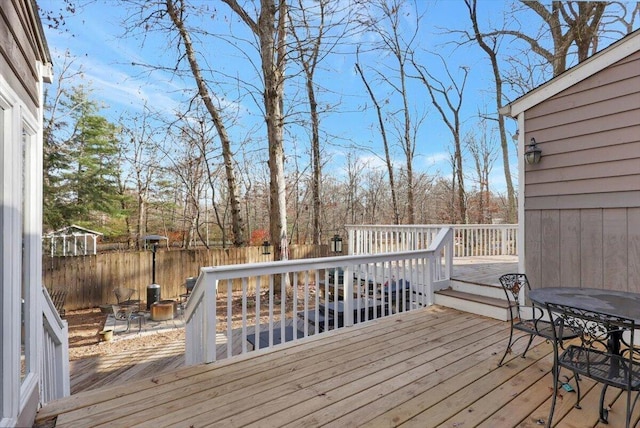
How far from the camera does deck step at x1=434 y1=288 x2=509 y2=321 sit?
13.4ft

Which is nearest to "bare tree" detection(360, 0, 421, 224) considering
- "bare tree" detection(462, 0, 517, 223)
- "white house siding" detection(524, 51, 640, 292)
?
"bare tree" detection(462, 0, 517, 223)

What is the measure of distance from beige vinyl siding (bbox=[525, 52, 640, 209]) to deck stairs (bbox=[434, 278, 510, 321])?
131cm

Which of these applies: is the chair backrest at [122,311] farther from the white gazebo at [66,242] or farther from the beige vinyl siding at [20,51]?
the beige vinyl siding at [20,51]

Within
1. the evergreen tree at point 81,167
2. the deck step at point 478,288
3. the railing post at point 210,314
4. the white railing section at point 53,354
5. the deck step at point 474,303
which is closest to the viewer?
the white railing section at point 53,354

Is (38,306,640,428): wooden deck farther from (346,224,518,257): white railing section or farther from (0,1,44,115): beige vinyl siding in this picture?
(346,224,518,257): white railing section

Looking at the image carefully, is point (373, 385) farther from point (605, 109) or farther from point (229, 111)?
point (229, 111)

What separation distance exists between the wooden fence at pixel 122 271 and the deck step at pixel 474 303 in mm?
7165

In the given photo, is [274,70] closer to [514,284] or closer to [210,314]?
[210,314]

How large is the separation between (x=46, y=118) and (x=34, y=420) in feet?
44.9

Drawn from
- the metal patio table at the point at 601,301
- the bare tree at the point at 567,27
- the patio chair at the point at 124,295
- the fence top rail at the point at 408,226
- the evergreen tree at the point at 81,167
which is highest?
the bare tree at the point at 567,27

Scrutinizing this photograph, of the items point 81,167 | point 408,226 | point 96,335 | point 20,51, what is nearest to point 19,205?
point 20,51

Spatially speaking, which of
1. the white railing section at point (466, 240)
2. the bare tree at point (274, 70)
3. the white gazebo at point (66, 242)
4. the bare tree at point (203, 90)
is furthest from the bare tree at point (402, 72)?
the white gazebo at point (66, 242)

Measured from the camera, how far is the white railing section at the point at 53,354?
2.52 meters

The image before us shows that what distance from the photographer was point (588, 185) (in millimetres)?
3502
